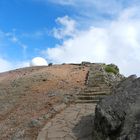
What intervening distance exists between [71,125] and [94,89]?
3803mm

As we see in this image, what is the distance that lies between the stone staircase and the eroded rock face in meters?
1.90

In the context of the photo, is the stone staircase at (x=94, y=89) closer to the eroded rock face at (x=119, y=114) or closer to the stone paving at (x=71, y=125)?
the stone paving at (x=71, y=125)

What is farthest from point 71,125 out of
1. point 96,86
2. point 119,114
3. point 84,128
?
point 96,86

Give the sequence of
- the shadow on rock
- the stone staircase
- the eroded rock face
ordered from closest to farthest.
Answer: the eroded rock face, the shadow on rock, the stone staircase

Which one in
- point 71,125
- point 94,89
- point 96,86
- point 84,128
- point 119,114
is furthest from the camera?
point 96,86

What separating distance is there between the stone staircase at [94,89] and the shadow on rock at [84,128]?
0.76 m

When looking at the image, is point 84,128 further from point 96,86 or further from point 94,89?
point 96,86

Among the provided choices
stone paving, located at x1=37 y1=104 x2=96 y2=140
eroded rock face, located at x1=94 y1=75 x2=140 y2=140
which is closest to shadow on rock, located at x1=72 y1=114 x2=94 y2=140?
stone paving, located at x1=37 y1=104 x2=96 y2=140

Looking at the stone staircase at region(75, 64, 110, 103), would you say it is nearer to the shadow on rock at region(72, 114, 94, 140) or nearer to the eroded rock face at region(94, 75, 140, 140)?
the shadow on rock at region(72, 114, 94, 140)

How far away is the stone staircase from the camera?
1373 cm

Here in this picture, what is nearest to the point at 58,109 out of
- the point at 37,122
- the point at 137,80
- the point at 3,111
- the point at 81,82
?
the point at 37,122

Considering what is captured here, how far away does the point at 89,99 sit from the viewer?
1381cm

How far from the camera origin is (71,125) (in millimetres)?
11172

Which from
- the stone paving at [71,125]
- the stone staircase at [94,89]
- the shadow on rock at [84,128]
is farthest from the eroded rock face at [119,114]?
the stone staircase at [94,89]
